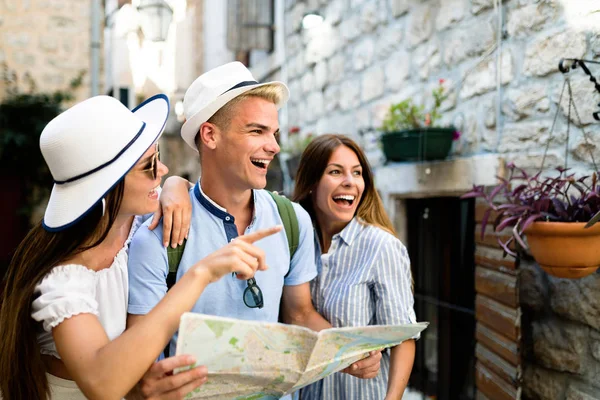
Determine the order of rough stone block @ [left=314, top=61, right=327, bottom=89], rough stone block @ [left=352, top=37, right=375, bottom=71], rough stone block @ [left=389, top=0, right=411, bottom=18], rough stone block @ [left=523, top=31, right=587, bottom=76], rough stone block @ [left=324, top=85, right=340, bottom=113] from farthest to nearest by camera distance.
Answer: rough stone block @ [left=314, top=61, right=327, bottom=89] < rough stone block @ [left=324, top=85, right=340, bottom=113] < rough stone block @ [left=352, top=37, right=375, bottom=71] < rough stone block @ [left=389, top=0, right=411, bottom=18] < rough stone block @ [left=523, top=31, right=587, bottom=76]

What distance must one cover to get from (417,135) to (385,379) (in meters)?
1.86

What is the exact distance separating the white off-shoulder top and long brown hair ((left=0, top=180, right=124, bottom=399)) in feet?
0.11

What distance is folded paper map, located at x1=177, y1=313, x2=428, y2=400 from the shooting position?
1271 mm

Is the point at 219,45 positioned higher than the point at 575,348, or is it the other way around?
the point at 219,45

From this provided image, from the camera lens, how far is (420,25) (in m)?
4.09

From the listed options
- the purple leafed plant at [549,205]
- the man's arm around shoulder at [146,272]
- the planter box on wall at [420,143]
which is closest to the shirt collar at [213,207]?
the man's arm around shoulder at [146,272]

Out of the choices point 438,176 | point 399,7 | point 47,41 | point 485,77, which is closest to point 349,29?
point 399,7

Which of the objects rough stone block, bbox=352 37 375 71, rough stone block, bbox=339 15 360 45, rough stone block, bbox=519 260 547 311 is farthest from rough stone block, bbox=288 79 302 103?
rough stone block, bbox=519 260 547 311

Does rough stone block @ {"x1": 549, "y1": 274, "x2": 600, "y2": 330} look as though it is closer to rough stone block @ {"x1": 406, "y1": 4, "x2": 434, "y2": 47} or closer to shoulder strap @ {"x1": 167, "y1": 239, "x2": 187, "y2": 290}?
shoulder strap @ {"x1": 167, "y1": 239, "x2": 187, "y2": 290}

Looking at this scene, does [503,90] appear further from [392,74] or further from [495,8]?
[392,74]

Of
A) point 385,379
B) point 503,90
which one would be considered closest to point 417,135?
point 503,90

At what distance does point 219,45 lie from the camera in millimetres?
11773

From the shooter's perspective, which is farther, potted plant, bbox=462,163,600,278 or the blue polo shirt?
potted plant, bbox=462,163,600,278

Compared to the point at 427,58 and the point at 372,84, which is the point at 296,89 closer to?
the point at 372,84
